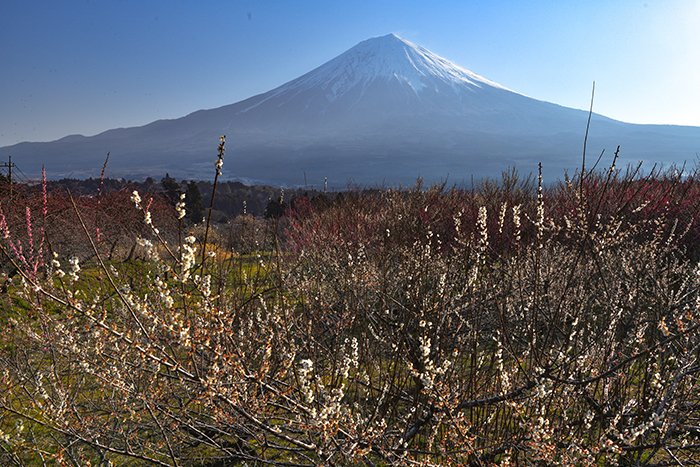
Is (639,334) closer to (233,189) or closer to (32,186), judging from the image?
(32,186)

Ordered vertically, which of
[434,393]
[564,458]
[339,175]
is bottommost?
[564,458]

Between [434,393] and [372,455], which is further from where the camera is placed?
[372,455]

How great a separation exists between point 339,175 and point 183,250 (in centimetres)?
18790

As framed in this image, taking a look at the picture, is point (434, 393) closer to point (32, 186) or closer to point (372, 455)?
point (372, 455)

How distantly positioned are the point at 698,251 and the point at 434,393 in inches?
429

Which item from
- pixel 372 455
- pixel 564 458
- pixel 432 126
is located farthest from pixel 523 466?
pixel 432 126

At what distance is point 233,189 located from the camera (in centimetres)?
5175

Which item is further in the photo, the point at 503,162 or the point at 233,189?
the point at 503,162

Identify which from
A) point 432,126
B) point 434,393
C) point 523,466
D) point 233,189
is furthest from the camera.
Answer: point 432,126

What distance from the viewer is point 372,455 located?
12.4 feet

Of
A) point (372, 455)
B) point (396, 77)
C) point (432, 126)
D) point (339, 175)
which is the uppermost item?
point (396, 77)

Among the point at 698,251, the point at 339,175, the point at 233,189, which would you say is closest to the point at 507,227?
the point at 698,251

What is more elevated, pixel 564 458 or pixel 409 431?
pixel 564 458

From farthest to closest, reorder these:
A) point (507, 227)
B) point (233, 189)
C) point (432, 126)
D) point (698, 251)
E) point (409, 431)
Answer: point (432, 126)
point (233, 189)
point (507, 227)
point (698, 251)
point (409, 431)
